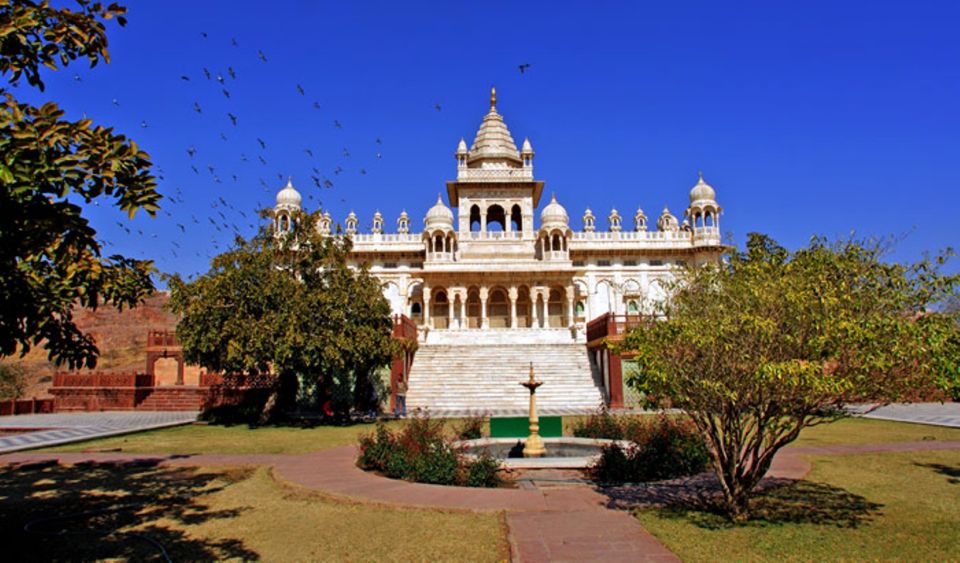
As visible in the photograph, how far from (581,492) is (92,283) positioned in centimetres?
688

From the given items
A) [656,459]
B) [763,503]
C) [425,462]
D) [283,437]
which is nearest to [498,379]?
[283,437]

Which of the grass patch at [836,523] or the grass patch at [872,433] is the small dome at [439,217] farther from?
the grass patch at [836,523]

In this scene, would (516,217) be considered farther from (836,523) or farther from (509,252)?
(836,523)

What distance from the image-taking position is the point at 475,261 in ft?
152

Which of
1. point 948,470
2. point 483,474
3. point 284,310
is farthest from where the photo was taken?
point 284,310

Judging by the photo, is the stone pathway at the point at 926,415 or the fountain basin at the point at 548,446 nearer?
the fountain basin at the point at 548,446

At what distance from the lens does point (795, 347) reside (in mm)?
7148

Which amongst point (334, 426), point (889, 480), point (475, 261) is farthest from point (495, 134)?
point (889, 480)

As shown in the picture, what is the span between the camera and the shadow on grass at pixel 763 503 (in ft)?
25.1

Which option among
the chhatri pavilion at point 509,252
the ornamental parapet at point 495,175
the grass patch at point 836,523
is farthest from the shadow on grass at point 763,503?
the ornamental parapet at point 495,175

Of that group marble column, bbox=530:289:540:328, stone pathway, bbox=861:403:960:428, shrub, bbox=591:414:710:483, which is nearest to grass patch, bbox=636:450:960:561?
shrub, bbox=591:414:710:483

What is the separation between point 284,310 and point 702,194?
4123 centimetres

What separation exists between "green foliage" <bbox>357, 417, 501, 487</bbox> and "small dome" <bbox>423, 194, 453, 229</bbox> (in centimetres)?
3550

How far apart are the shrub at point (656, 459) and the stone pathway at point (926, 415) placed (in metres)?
11.3
